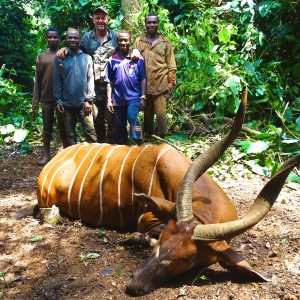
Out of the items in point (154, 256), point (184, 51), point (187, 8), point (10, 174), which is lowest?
point (10, 174)

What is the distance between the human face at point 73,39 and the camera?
5706mm

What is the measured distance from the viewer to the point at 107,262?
138 inches

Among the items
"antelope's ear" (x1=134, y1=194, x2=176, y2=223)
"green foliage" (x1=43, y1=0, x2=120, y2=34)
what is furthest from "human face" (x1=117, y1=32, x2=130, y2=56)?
"green foliage" (x1=43, y1=0, x2=120, y2=34)

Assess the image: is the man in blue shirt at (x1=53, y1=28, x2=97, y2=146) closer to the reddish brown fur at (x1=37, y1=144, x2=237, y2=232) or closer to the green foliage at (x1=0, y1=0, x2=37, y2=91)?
the reddish brown fur at (x1=37, y1=144, x2=237, y2=232)

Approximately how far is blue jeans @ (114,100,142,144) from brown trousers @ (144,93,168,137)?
2.75 feet

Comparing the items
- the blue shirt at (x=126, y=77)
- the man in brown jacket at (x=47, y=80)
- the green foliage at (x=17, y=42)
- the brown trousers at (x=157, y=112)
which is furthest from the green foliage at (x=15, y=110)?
the green foliage at (x=17, y=42)

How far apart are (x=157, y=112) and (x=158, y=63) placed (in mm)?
744

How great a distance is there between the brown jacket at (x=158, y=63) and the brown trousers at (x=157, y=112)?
0.13 metres

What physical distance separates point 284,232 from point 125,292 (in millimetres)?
1745

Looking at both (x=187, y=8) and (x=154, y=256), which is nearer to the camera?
(x=154, y=256)

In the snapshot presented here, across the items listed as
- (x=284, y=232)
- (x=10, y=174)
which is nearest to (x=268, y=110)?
(x=284, y=232)

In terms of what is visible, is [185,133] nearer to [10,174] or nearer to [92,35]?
[92,35]

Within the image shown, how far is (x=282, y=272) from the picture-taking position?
126 inches

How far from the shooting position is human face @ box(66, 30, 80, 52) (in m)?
5.71
